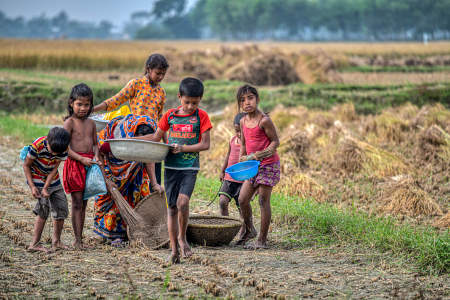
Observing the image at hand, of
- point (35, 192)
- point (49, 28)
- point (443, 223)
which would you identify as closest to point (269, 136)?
point (35, 192)

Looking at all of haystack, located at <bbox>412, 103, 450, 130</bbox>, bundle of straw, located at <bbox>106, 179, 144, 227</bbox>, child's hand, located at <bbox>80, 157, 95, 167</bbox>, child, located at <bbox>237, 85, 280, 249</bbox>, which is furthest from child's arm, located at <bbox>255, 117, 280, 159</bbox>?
haystack, located at <bbox>412, 103, 450, 130</bbox>

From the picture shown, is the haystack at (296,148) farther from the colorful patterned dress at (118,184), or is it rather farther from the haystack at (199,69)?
the haystack at (199,69)

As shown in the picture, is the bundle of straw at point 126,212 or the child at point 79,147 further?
the bundle of straw at point 126,212

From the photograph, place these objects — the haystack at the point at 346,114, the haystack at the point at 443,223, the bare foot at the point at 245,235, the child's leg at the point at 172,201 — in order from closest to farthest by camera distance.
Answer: the child's leg at the point at 172,201
the bare foot at the point at 245,235
the haystack at the point at 443,223
the haystack at the point at 346,114

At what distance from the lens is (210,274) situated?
13.4 ft

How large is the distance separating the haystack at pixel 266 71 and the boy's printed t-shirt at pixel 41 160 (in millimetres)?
16543

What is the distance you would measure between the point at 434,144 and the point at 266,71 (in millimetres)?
12089

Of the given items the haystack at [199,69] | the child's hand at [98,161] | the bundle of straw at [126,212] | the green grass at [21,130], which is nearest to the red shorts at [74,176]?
the child's hand at [98,161]

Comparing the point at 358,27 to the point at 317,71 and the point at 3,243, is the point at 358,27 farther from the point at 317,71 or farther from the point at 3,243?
the point at 3,243

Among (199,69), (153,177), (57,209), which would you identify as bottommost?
(57,209)

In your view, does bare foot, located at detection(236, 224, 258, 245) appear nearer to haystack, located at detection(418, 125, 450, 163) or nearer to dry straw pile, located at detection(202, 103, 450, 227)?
dry straw pile, located at detection(202, 103, 450, 227)

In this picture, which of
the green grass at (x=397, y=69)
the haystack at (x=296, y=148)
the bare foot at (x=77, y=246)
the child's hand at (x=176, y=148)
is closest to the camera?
the child's hand at (x=176, y=148)

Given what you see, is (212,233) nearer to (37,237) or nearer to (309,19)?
(37,237)

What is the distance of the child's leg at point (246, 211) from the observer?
507cm
